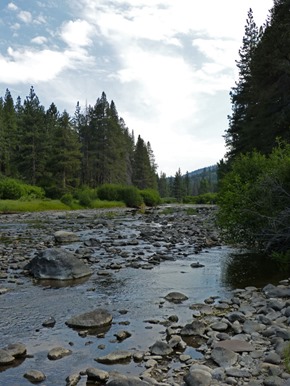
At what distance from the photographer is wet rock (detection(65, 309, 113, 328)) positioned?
25.3 feet

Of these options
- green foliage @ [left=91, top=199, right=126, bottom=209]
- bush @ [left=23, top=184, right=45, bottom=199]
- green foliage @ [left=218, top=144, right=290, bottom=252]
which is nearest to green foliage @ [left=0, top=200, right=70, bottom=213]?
bush @ [left=23, top=184, right=45, bottom=199]

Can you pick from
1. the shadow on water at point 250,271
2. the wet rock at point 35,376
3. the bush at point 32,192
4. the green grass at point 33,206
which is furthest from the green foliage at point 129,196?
the wet rock at point 35,376

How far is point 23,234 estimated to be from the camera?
73.5 ft

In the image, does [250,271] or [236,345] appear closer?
[236,345]

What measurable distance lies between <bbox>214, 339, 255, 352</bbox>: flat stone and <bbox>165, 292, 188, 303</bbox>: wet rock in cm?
297

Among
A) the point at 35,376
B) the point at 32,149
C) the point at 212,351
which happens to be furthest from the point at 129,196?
the point at 35,376

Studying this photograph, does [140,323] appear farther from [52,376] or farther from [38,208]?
[38,208]

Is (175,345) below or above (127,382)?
below

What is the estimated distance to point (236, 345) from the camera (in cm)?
644

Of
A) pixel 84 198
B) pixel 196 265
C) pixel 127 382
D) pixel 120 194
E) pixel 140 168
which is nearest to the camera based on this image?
pixel 127 382

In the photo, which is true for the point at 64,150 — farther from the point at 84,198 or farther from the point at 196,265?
the point at 196,265

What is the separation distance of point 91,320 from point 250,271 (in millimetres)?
6791

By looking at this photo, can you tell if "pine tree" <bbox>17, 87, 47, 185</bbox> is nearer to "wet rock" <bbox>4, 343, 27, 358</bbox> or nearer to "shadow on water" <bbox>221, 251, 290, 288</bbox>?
"shadow on water" <bbox>221, 251, 290, 288</bbox>

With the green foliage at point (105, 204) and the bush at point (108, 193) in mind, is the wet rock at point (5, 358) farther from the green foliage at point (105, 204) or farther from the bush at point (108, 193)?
the bush at point (108, 193)
